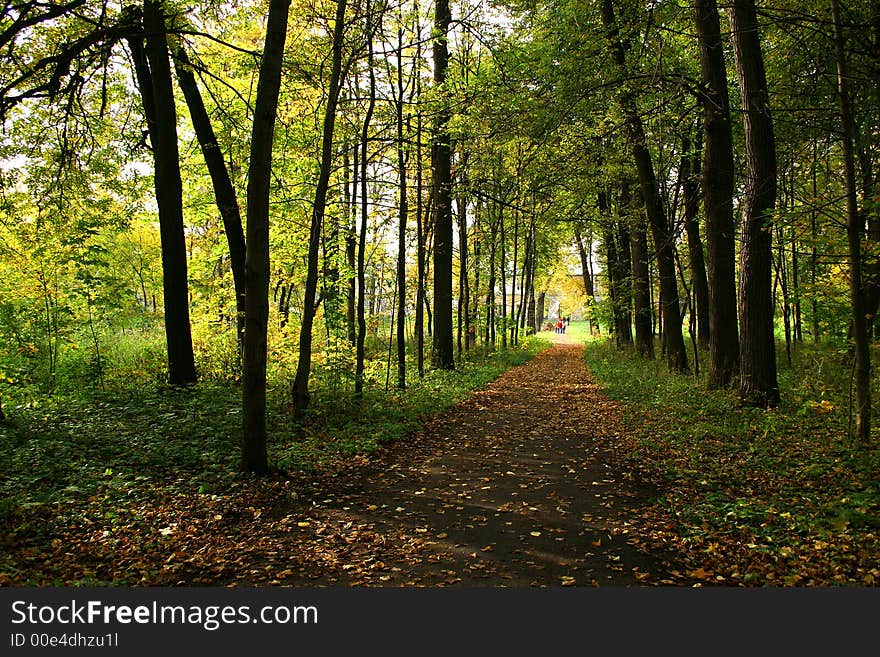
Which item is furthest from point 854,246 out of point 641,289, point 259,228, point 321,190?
point 641,289

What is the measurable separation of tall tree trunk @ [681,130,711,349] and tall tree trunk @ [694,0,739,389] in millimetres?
1599

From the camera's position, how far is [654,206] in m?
13.9

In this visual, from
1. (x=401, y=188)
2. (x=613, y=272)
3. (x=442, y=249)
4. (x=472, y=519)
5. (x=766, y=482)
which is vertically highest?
(x=401, y=188)

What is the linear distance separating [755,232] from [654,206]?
4.90 m

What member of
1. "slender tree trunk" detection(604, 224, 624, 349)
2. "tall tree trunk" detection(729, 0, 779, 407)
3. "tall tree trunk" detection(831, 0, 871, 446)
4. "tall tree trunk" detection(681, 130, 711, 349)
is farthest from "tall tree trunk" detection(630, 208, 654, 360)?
"tall tree trunk" detection(831, 0, 871, 446)

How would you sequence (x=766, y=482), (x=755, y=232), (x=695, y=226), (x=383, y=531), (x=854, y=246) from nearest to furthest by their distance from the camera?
1. (x=383, y=531)
2. (x=766, y=482)
3. (x=854, y=246)
4. (x=755, y=232)
5. (x=695, y=226)

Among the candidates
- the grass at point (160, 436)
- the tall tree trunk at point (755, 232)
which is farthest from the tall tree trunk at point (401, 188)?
the tall tree trunk at point (755, 232)

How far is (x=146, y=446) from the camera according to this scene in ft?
23.7

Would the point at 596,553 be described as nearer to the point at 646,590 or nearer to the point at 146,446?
the point at 646,590

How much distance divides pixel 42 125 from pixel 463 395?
10399mm

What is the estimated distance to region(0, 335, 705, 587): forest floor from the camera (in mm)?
4223

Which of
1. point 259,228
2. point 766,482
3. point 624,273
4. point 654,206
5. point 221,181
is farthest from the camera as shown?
point 624,273

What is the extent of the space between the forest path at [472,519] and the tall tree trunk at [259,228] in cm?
130

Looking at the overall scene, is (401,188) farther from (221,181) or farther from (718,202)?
(718,202)
